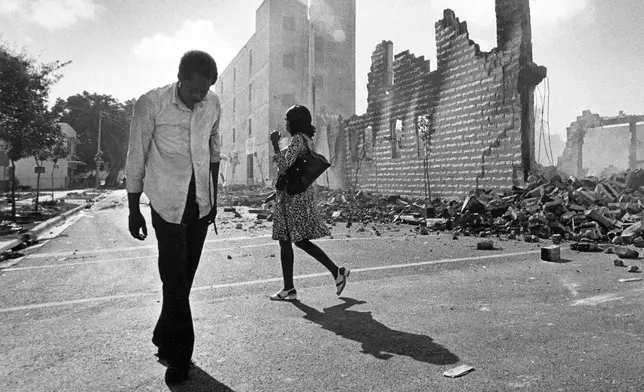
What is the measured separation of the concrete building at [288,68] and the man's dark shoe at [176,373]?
31.9 metres

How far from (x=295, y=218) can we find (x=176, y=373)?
2.10 metres

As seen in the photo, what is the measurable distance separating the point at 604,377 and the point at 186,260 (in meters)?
2.39

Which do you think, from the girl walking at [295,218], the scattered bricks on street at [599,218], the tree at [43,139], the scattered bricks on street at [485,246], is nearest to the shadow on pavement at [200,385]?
the girl walking at [295,218]

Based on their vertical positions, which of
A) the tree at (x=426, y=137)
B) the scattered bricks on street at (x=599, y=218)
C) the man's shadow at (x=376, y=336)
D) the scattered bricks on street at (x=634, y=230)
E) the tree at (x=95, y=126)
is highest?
the tree at (x=95, y=126)

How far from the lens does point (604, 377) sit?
2.39 m

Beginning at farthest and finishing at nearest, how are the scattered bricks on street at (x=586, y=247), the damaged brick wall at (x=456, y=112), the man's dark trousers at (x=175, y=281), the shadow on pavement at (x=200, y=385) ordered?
1. the damaged brick wall at (x=456, y=112)
2. the scattered bricks on street at (x=586, y=247)
3. the man's dark trousers at (x=175, y=281)
4. the shadow on pavement at (x=200, y=385)

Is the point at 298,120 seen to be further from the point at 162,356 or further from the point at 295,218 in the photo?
the point at 162,356

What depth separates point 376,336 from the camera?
320 cm

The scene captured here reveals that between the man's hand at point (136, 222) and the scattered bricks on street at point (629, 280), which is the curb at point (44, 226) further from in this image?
the scattered bricks on street at point (629, 280)

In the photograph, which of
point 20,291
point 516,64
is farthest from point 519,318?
point 516,64

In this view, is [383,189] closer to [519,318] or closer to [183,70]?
[519,318]

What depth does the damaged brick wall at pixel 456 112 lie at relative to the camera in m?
12.0

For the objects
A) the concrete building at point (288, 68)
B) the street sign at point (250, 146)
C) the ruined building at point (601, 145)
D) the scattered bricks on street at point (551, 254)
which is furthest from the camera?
the street sign at point (250, 146)

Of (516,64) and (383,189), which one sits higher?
(516,64)
